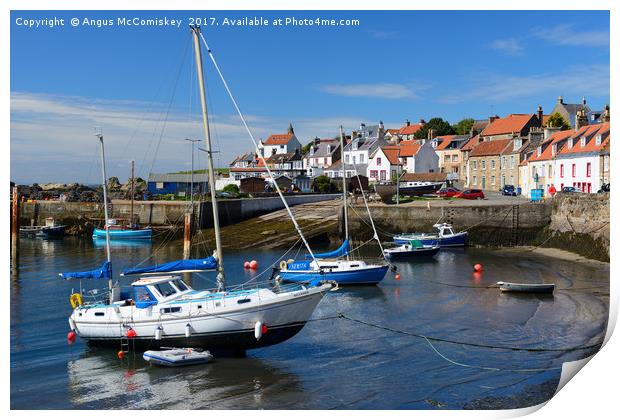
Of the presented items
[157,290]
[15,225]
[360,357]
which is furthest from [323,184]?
[360,357]

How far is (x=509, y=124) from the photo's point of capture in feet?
208

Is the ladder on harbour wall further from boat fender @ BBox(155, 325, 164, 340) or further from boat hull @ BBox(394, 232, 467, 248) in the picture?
boat fender @ BBox(155, 325, 164, 340)

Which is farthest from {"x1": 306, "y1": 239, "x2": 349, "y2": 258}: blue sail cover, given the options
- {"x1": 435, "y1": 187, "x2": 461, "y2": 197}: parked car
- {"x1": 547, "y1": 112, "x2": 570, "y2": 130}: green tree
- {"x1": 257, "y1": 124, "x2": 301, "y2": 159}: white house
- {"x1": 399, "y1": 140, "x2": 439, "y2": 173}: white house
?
{"x1": 257, "y1": 124, "x2": 301, "y2": 159}: white house

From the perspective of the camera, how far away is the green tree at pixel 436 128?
270 feet

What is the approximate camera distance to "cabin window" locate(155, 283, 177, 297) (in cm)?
1723

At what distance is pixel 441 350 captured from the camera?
17.4 meters

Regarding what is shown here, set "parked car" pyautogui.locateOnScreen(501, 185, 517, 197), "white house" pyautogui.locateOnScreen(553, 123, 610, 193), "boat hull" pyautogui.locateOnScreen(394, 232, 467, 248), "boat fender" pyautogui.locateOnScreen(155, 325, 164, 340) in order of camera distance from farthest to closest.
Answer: "parked car" pyautogui.locateOnScreen(501, 185, 517, 197)
"boat hull" pyautogui.locateOnScreen(394, 232, 467, 248)
"white house" pyautogui.locateOnScreen(553, 123, 610, 193)
"boat fender" pyautogui.locateOnScreen(155, 325, 164, 340)

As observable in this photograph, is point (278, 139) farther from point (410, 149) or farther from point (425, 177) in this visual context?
point (425, 177)

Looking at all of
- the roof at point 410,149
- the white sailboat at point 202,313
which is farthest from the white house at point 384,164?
the white sailboat at point 202,313

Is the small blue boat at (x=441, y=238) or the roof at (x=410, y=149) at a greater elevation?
the roof at (x=410, y=149)

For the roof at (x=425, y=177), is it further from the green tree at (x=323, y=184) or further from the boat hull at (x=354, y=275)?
the boat hull at (x=354, y=275)

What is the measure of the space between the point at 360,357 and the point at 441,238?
22849 millimetres

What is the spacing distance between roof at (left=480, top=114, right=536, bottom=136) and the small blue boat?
85.1 ft

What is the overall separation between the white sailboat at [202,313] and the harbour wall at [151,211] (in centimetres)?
2688
